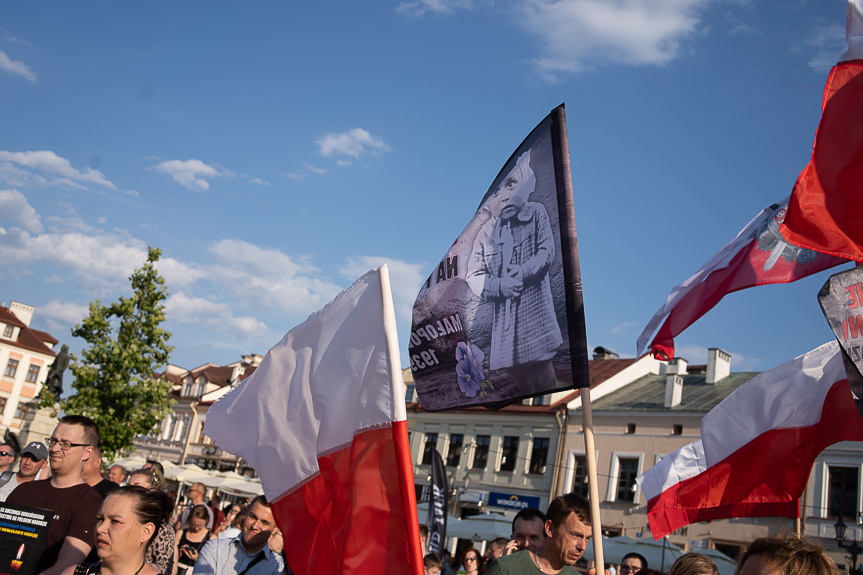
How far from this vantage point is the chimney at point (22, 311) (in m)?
76.2

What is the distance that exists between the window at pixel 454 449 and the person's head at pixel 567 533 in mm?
38324

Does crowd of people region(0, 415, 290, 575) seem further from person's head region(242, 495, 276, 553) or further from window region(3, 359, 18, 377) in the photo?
window region(3, 359, 18, 377)

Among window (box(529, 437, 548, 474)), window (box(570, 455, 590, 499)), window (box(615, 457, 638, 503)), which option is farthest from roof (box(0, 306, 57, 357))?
window (box(615, 457, 638, 503))

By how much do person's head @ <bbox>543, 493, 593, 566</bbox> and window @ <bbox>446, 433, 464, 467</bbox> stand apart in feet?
126

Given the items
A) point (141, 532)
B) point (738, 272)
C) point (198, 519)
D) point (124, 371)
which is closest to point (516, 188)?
point (738, 272)

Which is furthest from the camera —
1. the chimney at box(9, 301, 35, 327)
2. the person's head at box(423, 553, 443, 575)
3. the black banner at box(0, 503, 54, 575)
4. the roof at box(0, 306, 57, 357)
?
the chimney at box(9, 301, 35, 327)

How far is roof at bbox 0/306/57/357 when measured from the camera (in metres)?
70.0

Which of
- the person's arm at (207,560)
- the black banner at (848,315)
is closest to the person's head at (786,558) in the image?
the black banner at (848,315)

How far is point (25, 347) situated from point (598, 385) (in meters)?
52.6

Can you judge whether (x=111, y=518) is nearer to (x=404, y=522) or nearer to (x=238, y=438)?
(x=238, y=438)

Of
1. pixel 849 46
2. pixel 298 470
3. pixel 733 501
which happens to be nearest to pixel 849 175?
pixel 849 46

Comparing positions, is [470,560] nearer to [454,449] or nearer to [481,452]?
[481,452]

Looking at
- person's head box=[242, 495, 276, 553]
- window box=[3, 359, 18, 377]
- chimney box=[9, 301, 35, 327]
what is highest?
chimney box=[9, 301, 35, 327]

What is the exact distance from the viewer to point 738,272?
6246 millimetres
